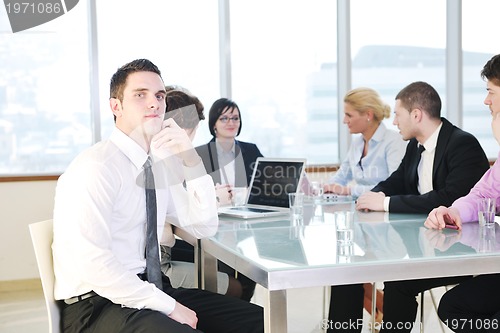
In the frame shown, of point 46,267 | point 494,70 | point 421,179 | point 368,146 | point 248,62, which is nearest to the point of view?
point 46,267

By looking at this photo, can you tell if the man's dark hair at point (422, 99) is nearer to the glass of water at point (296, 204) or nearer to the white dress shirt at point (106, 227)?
the glass of water at point (296, 204)

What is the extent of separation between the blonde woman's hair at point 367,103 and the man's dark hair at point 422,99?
1116 mm

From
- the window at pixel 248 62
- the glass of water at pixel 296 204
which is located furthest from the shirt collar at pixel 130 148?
the window at pixel 248 62

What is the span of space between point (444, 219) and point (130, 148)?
3.70ft

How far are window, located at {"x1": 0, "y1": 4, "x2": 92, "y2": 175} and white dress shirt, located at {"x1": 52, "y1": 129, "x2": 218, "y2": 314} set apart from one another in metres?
3.35

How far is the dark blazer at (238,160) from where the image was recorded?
165 inches

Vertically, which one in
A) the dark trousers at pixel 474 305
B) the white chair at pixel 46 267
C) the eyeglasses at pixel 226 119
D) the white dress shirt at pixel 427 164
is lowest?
the dark trousers at pixel 474 305

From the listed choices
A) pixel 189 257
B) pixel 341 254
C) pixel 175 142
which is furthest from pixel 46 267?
pixel 189 257

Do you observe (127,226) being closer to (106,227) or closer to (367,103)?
(106,227)

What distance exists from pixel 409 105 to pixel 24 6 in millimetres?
3324

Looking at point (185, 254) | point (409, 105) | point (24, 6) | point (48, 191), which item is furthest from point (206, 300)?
point (24, 6)

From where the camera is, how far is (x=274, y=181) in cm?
323

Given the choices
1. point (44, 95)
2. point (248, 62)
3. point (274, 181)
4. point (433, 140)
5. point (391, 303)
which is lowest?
point (391, 303)

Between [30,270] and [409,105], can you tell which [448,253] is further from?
[30,270]
